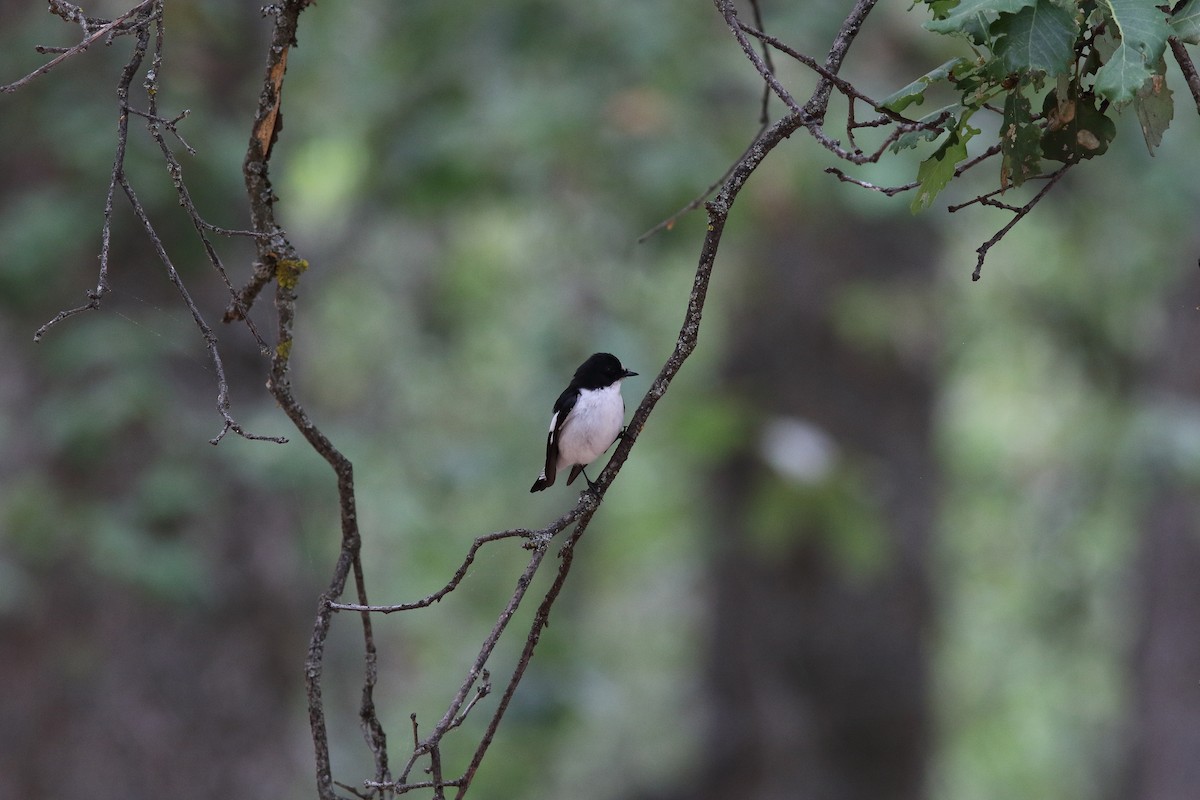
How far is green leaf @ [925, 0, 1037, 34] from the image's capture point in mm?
1472

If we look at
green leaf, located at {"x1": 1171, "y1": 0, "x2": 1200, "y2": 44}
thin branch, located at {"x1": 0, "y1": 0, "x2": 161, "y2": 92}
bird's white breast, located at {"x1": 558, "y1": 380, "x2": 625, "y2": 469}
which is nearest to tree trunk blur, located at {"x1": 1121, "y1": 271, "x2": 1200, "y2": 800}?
bird's white breast, located at {"x1": 558, "y1": 380, "x2": 625, "y2": 469}

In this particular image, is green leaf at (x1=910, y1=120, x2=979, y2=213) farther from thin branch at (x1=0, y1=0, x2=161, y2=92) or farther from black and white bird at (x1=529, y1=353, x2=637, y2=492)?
black and white bird at (x1=529, y1=353, x2=637, y2=492)

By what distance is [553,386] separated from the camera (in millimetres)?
6070

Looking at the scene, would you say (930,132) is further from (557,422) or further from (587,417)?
(557,422)

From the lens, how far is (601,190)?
244 inches

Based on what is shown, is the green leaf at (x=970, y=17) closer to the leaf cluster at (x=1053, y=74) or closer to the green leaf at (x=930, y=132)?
the leaf cluster at (x=1053, y=74)

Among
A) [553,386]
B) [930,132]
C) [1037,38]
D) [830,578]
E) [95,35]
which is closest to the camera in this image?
[1037,38]

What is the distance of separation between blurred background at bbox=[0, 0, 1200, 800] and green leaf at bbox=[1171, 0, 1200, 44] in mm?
3187

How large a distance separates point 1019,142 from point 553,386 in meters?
4.53

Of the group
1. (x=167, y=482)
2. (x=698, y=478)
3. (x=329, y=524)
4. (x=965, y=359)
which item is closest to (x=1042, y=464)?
(x=965, y=359)

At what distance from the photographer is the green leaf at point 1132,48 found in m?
1.43

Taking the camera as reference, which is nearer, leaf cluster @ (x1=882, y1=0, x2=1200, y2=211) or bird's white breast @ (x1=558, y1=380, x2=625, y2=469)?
leaf cluster @ (x1=882, y1=0, x2=1200, y2=211)

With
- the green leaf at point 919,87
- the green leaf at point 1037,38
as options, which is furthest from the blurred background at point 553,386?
the green leaf at point 1037,38

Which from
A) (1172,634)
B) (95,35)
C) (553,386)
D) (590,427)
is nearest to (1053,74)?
(95,35)
